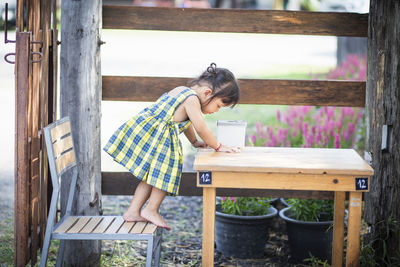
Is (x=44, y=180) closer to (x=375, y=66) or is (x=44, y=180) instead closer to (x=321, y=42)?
(x=375, y=66)

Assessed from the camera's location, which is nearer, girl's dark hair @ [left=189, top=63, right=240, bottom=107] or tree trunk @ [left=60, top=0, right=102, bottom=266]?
girl's dark hair @ [left=189, top=63, right=240, bottom=107]

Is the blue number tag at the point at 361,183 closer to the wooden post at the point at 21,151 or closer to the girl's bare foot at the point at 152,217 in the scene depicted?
the girl's bare foot at the point at 152,217

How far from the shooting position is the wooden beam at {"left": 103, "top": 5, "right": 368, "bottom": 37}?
430 cm

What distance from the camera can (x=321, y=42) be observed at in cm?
2577

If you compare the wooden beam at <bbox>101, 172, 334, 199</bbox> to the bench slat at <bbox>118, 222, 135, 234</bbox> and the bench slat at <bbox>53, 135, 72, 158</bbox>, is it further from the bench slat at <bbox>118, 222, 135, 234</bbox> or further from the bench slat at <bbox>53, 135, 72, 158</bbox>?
the bench slat at <bbox>118, 222, 135, 234</bbox>

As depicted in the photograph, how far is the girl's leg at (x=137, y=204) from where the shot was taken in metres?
3.44

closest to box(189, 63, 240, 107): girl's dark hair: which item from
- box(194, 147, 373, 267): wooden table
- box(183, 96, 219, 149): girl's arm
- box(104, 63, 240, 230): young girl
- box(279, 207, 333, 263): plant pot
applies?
box(104, 63, 240, 230): young girl

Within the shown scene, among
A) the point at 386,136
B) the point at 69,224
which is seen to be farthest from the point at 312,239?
the point at 69,224

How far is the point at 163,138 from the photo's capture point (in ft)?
11.6

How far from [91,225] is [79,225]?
0.23 feet

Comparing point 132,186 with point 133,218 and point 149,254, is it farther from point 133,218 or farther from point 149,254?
point 149,254

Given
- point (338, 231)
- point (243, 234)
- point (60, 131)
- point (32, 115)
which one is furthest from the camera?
point (243, 234)

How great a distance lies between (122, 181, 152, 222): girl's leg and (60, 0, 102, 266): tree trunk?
56 centimetres

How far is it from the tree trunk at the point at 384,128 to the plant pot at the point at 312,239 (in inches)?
12.8
